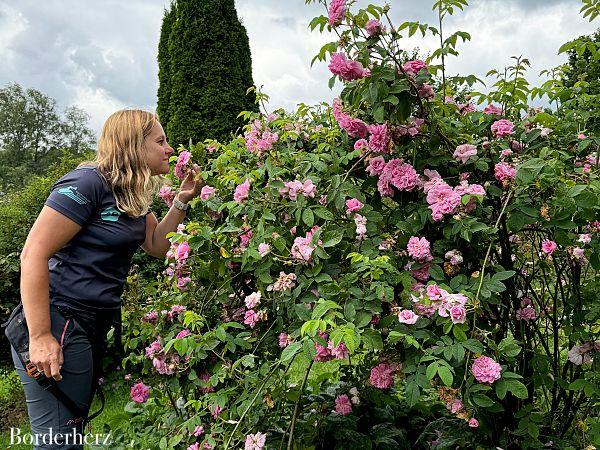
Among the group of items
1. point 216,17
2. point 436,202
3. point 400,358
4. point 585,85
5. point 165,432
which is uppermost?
point 216,17

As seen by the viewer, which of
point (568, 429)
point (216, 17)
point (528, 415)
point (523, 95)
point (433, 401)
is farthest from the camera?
point (216, 17)

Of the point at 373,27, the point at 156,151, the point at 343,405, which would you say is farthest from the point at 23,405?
the point at 373,27

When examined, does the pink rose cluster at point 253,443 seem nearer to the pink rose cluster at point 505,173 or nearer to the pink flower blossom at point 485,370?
the pink flower blossom at point 485,370

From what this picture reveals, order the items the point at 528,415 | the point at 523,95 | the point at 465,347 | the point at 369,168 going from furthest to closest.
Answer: the point at 523,95
the point at 528,415
the point at 369,168
the point at 465,347

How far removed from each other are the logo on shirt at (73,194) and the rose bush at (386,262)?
0.32 meters

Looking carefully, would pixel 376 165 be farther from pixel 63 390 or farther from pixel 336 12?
pixel 63 390

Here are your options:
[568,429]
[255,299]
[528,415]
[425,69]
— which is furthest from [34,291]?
[568,429]

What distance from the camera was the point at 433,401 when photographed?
3299 mm

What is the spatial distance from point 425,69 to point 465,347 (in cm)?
89

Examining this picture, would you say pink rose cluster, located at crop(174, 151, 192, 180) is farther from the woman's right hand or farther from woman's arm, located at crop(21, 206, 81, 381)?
the woman's right hand

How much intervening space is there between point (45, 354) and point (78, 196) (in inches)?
20.8

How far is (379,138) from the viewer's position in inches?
80.0

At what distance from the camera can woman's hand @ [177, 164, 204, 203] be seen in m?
2.54

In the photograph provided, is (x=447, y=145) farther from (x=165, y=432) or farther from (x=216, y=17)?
(x=216, y=17)
